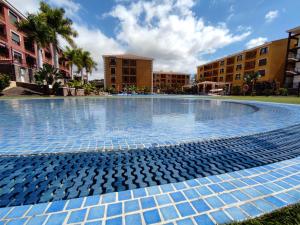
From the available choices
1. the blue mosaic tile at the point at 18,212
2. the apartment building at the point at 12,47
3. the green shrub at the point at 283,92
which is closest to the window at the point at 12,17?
the apartment building at the point at 12,47

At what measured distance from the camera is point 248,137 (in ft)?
15.4

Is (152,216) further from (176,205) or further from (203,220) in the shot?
(203,220)

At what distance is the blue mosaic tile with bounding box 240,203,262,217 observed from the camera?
5.87 feet

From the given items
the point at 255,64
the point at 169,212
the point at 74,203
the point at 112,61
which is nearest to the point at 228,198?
the point at 169,212

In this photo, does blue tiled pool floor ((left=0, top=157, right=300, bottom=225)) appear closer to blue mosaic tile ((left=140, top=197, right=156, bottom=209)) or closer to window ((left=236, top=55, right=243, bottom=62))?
blue mosaic tile ((left=140, top=197, right=156, bottom=209))

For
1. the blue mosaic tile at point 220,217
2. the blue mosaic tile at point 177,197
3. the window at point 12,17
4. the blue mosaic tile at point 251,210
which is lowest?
the blue mosaic tile at point 177,197

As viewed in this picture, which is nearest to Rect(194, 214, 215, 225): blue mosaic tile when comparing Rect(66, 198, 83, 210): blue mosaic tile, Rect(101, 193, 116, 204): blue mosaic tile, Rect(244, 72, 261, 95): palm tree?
Rect(101, 193, 116, 204): blue mosaic tile

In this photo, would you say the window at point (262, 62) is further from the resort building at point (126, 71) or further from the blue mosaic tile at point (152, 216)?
the blue mosaic tile at point (152, 216)

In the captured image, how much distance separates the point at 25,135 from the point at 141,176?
415 centimetres

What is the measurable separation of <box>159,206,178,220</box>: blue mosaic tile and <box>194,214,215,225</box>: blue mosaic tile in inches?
8.8

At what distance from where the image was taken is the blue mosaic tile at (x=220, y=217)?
1.69m

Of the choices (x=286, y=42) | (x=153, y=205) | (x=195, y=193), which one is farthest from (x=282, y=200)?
(x=286, y=42)

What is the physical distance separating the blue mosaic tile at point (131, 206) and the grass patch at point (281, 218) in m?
1.11

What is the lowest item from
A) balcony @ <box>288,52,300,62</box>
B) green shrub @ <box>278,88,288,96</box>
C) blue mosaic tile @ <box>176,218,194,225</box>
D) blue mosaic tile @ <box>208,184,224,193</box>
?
blue mosaic tile @ <box>208,184,224,193</box>
